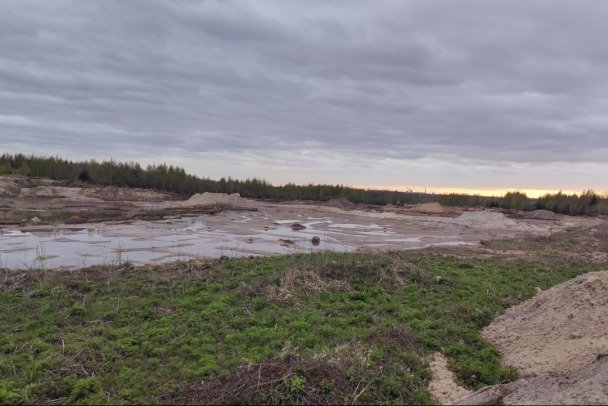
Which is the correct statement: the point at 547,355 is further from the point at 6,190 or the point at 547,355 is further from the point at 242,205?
the point at 6,190

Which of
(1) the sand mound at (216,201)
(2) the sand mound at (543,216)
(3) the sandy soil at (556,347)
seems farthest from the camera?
(1) the sand mound at (216,201)

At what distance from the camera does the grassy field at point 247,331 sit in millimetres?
4691

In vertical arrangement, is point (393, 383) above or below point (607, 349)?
below

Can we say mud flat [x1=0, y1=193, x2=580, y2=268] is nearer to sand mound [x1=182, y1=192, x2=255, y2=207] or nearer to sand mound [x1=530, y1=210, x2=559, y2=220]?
sand mound [x1=182, y1=192, x2=255, y2=207]

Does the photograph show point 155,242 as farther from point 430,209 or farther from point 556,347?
point 430,209

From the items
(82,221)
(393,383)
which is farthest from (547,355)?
(82,221)

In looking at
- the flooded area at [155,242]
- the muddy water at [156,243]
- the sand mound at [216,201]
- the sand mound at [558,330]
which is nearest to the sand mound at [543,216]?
the flooded area at [155,242]

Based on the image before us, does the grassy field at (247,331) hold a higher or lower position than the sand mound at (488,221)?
lower

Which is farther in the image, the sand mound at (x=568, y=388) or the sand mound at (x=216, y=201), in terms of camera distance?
the sand mound at (x=216, y=201)

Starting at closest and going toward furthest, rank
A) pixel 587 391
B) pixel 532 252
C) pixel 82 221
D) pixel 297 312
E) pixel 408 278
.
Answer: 1. pixel 587 391
2. pixel 297 312
3. pixel 408 278
4. pixel 532 252
5. pixel 82 221

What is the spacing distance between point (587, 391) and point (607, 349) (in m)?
2.01

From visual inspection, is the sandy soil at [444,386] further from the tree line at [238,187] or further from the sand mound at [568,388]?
the tree line at [238,187]

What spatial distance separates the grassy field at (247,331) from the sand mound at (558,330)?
0.37 m

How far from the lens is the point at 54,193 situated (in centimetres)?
4794
